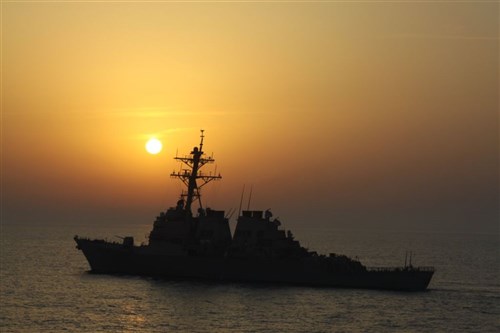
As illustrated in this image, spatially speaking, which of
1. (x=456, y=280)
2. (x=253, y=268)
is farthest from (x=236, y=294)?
(x=456, y=280)

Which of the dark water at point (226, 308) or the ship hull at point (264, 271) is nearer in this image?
the dark water at point (226, 308)

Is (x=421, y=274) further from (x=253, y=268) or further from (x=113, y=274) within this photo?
(x=113, y=274)

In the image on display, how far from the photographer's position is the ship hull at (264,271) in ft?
167

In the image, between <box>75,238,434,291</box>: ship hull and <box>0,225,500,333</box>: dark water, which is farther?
<box>75,238,434,291</box>: ship hull

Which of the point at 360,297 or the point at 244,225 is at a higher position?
the point at 244,225

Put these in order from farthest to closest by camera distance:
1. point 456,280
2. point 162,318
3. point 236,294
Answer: point 456,280, point 236,294, point 162,318

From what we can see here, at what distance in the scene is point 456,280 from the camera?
6569cm

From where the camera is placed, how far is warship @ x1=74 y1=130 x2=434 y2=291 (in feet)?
169

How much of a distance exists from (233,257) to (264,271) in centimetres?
258

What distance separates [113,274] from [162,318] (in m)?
17.5

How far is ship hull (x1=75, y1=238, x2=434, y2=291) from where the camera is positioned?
50.8m

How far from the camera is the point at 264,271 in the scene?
171 feet

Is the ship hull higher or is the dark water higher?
the ship hull

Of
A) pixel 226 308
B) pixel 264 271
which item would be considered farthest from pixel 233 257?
pixel 226 308
